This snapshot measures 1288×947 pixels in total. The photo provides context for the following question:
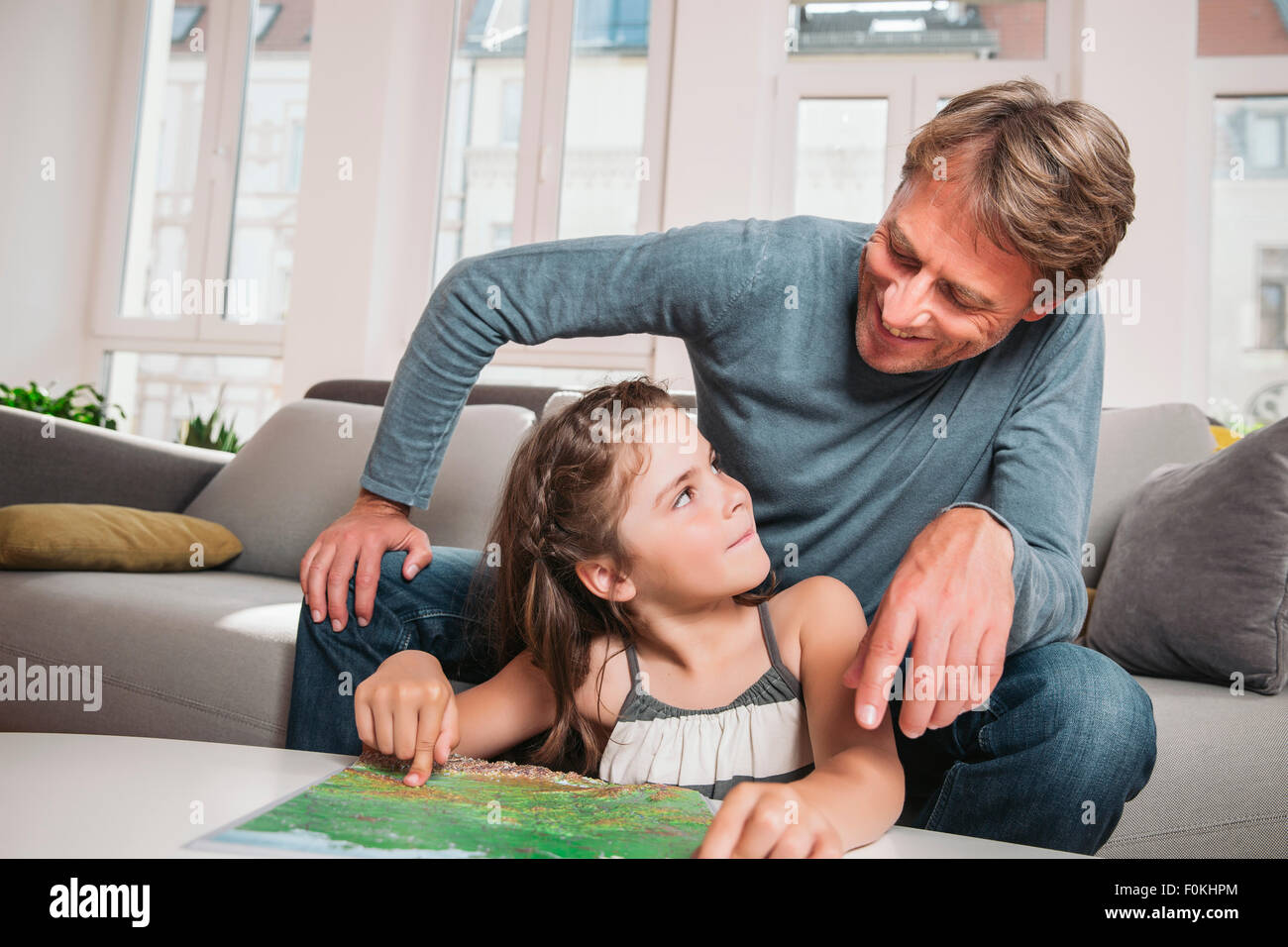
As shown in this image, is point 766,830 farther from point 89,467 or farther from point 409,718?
point 89,467

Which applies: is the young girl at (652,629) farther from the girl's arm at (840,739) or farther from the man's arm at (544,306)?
the man's arm at (544,306)

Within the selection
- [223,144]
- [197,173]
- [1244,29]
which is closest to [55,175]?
[197,173]

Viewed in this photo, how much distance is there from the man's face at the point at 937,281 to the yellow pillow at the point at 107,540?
1499 millimetres

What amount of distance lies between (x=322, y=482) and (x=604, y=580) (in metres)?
1.25

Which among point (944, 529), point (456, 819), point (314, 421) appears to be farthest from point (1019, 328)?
point (314, 421)

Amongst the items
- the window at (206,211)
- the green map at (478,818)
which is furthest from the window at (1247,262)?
the window at (206,211)

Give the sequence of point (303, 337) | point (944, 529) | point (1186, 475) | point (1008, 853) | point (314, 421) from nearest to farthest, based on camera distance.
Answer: point (1008, 853)
point (944, 529)
point (1186, 475)
point (314, 421)
point (303, 337)

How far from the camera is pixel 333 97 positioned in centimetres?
373

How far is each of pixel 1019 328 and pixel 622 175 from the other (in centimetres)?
286

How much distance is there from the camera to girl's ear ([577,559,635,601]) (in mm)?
1020

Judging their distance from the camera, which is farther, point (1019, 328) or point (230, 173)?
point (230, 173)
